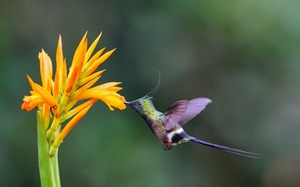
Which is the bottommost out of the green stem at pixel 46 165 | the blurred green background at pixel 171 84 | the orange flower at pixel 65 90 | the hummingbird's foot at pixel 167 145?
the blurred green background at pixel 171 84

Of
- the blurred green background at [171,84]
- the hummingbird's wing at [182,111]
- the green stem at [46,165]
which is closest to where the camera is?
the green stem at [46,165]

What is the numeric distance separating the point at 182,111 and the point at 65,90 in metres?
0.38

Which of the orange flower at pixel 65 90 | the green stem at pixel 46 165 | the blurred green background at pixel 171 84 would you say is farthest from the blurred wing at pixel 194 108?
the blurred green background at pixel 171 84

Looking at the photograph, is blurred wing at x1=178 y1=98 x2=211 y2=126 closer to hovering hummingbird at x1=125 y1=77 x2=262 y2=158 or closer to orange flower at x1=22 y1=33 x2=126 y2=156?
hovering hummingbird at x1=125 y1=77 x2=262 y2=158

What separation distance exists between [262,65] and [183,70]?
52 cm

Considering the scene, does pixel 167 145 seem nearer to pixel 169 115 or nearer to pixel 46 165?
pixel 169 115

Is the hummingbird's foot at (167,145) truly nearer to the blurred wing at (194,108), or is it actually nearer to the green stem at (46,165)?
the blurred wing at (194,108)

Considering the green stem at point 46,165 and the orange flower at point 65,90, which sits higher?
the orange flower at point 65,90

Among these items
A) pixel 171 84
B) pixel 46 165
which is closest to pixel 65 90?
pixel 46 165

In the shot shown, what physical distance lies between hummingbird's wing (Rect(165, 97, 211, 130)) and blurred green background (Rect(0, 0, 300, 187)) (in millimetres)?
2136

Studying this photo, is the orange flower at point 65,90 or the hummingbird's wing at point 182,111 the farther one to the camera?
the hummingbird's wing at point 182,111

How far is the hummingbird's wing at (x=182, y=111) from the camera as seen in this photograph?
1.74 meters

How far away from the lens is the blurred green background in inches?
154

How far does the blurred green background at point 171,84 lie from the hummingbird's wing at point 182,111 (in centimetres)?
214
